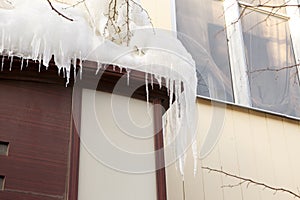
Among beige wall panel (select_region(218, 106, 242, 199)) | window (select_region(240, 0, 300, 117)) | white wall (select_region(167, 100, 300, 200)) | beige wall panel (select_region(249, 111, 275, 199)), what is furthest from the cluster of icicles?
window (select_region(240, 0, 300, 117))

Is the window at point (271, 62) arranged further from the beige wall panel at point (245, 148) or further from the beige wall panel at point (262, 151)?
the beige wall panel at point (245, 148)

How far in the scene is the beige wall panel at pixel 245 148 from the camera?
16.3 ft

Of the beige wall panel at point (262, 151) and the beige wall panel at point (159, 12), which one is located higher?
the beige wall panel at point (159, 12)

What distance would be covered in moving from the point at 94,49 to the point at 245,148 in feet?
6.75

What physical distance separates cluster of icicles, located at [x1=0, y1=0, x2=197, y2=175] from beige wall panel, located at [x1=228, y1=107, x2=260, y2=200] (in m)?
0.94

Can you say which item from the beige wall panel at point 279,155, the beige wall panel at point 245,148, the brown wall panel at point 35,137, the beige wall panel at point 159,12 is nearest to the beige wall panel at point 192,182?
the beige wall panel at point 245,148

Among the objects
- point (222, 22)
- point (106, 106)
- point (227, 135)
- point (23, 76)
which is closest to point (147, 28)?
point (106, 106)

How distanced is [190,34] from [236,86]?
2.29ft

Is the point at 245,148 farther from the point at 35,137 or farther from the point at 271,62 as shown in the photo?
the point at 35,137

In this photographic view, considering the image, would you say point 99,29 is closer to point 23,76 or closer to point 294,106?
point 23,76

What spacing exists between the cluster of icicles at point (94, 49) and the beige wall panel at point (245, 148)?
94 centimetres

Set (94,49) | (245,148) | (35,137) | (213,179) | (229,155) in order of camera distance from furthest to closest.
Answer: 1. (245,148)
2. (229,155)
3. (213,179)
4. (94,49)
5. (35,137)

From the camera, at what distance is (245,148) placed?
5199 mm

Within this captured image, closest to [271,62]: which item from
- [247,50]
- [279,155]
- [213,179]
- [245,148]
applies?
[247,50]
